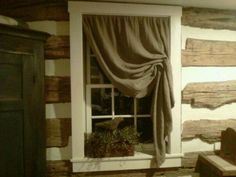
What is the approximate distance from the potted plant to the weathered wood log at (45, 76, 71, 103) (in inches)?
18.9

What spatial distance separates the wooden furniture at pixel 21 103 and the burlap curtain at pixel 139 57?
620mm

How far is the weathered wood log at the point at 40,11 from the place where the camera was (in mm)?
2740

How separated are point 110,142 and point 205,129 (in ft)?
3.52

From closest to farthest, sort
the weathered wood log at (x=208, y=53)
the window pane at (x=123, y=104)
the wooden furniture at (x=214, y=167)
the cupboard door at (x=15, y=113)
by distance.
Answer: the cupboard door at (x=15, y=113)
the wooden furniture at (x=214, y=167)
the weathered wood log at (x=208, y=53)
the window pane at (x=123, y=104)

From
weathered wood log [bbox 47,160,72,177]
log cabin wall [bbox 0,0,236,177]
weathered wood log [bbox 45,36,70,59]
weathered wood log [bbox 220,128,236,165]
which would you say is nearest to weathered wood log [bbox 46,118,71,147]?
log cabin wall [bbox 0,0,236,177]

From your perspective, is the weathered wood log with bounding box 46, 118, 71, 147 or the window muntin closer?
the weathered wood log with bounding box 46, 118, 71, 147

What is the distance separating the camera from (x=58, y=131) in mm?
2783

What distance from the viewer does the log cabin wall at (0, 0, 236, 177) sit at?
2.75m

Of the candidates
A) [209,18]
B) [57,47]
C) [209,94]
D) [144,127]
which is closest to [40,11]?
[57,47]

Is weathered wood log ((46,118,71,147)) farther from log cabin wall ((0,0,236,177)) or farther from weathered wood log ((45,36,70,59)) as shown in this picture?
weathered wood log ((45,36,70,59))

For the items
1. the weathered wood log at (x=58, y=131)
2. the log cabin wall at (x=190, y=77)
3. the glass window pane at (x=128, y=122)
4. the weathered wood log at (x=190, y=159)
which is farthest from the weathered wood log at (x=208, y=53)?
the weathered wood log at (x=58, y=131)

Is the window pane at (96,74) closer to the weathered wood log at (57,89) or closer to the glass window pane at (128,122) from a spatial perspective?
the weathered wood log at (57,89)

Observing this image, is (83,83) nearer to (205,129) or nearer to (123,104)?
(123,104)

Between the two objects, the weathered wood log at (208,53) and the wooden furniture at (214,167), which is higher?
the weathered wood log at (208,53)
